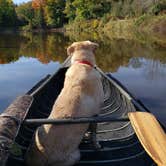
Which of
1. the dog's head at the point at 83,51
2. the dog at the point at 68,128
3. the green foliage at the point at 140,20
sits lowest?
the green foliage at the point at 140,20

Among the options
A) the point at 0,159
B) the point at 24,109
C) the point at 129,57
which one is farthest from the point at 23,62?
the point at 0,159

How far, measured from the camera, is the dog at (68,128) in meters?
4.26

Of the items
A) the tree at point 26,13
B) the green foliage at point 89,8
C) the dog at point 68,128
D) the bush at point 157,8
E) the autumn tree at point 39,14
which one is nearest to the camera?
the dog at point 68,128

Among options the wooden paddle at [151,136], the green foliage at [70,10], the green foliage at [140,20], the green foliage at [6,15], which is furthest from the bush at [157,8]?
the wooden paddle at [151,136]

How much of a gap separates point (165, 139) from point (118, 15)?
51.2 m

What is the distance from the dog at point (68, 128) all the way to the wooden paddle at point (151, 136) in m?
0.68

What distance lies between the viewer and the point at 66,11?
6888 centimetres

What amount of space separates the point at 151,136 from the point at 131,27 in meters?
44.7

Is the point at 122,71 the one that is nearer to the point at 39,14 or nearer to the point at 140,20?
the point at 140,20

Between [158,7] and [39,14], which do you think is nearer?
[158,7]

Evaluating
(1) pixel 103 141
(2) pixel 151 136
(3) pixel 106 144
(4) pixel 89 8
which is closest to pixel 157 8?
(4) pixel 89 8

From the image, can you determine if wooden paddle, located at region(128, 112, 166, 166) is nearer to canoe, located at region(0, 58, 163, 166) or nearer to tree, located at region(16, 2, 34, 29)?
canoe, located at region(0, 58, 163, 166)

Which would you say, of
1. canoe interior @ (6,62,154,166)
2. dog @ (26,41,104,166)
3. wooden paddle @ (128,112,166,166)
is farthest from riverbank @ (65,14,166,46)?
wooden paddle @ (128,112,166,166)

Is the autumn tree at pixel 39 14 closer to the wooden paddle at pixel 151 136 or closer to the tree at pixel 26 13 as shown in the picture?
the tree at pixel 26 13
